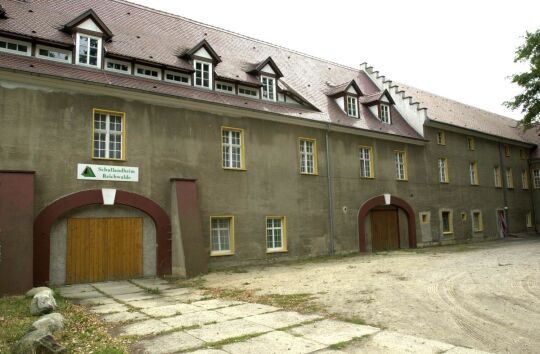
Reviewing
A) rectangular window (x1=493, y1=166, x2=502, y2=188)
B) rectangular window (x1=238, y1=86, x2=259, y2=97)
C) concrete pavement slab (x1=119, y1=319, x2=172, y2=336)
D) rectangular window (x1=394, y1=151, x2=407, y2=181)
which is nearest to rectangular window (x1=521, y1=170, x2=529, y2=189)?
rectangular window (x1=493, y1=166, x2=502, y2=188)

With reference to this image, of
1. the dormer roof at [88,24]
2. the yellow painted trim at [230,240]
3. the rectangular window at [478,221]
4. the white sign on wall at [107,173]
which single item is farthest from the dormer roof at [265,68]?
the rectangular window at [478,221]

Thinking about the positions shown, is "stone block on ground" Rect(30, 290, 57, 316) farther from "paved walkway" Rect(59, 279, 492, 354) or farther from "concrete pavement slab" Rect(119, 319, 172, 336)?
"concrete pavement slab" Rect(119, 319, 172, 336)

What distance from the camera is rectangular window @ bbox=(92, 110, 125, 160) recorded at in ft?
49.2

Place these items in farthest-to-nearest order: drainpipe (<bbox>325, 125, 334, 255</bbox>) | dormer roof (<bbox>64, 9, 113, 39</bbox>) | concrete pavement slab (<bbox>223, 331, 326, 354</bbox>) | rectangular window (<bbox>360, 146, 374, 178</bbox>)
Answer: rectangular window (<bbox>360, 146, 374, 178</bbox>) < drainpipe (<bbox>325, 125, 334, 255</bbox>) < dormer roof (<bbox>64, 9, 113, 39</bbox>) < concrete pavement slab (<bbox>223, 331, 326, 354</bbox>)

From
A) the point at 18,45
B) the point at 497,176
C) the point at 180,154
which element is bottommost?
the point at 180,154

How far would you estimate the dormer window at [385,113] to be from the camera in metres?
25.8

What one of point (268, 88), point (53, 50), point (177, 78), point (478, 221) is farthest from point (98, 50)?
point (478, 221)

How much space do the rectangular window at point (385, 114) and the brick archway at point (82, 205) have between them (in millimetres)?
15413

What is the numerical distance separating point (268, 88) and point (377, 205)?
8764mm

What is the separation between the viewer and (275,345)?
22.5 feet

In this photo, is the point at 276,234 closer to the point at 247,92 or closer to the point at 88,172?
the point at 247,92

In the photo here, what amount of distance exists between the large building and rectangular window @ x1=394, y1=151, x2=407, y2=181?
12 centimetres

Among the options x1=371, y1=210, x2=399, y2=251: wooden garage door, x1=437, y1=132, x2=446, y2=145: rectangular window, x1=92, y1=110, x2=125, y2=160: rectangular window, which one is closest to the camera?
x1=92, y1=110, x2=125, y2=160: rectangular window

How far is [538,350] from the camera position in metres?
6.49
